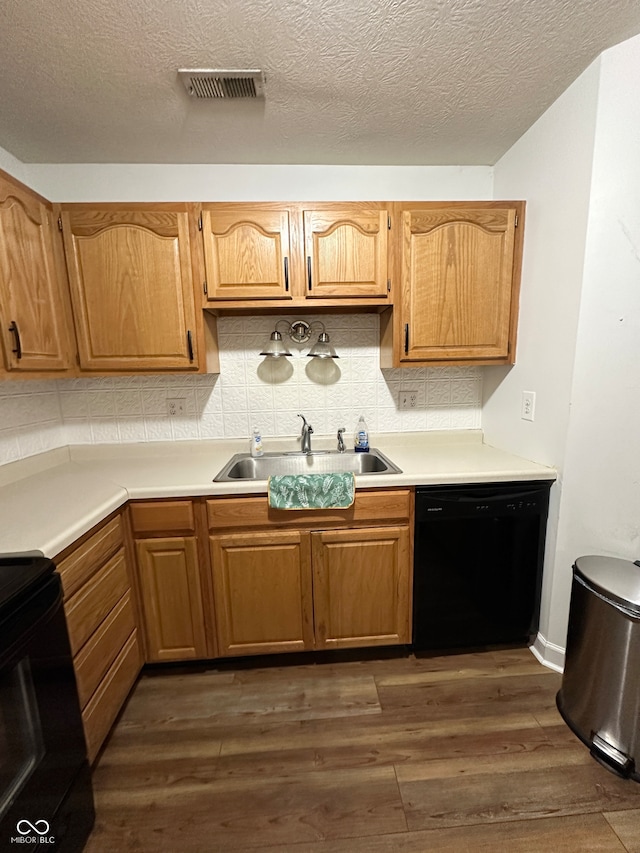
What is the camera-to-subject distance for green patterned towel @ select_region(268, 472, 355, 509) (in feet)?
4.95

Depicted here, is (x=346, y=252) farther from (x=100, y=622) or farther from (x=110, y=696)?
(x=110, y=696)

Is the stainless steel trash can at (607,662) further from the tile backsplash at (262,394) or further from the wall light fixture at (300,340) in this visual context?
the wall light fixture at (300,340)

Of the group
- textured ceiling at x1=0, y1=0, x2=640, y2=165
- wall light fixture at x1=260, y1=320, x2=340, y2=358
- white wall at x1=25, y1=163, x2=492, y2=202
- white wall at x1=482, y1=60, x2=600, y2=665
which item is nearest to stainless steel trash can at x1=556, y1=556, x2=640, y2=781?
white wall at x1=482, y1=60, x2=600, y2=665

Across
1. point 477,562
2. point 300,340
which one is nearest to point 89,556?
point 300,340

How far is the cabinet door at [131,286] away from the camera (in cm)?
162

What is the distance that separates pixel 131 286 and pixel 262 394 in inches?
32.1

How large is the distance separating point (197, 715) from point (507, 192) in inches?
110

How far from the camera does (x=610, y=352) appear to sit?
1355mm

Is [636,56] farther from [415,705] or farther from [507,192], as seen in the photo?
[415,705]

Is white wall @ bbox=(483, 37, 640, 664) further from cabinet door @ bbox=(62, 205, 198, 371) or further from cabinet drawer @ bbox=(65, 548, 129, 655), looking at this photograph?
cabinet drawer @ bbox=(65, 548, 129, 655)

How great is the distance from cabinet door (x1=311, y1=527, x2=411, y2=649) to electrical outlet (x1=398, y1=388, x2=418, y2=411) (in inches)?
31.0

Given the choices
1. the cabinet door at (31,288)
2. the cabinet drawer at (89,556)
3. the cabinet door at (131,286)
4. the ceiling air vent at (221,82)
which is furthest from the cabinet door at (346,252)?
the cabinet drawer at (89,556)
